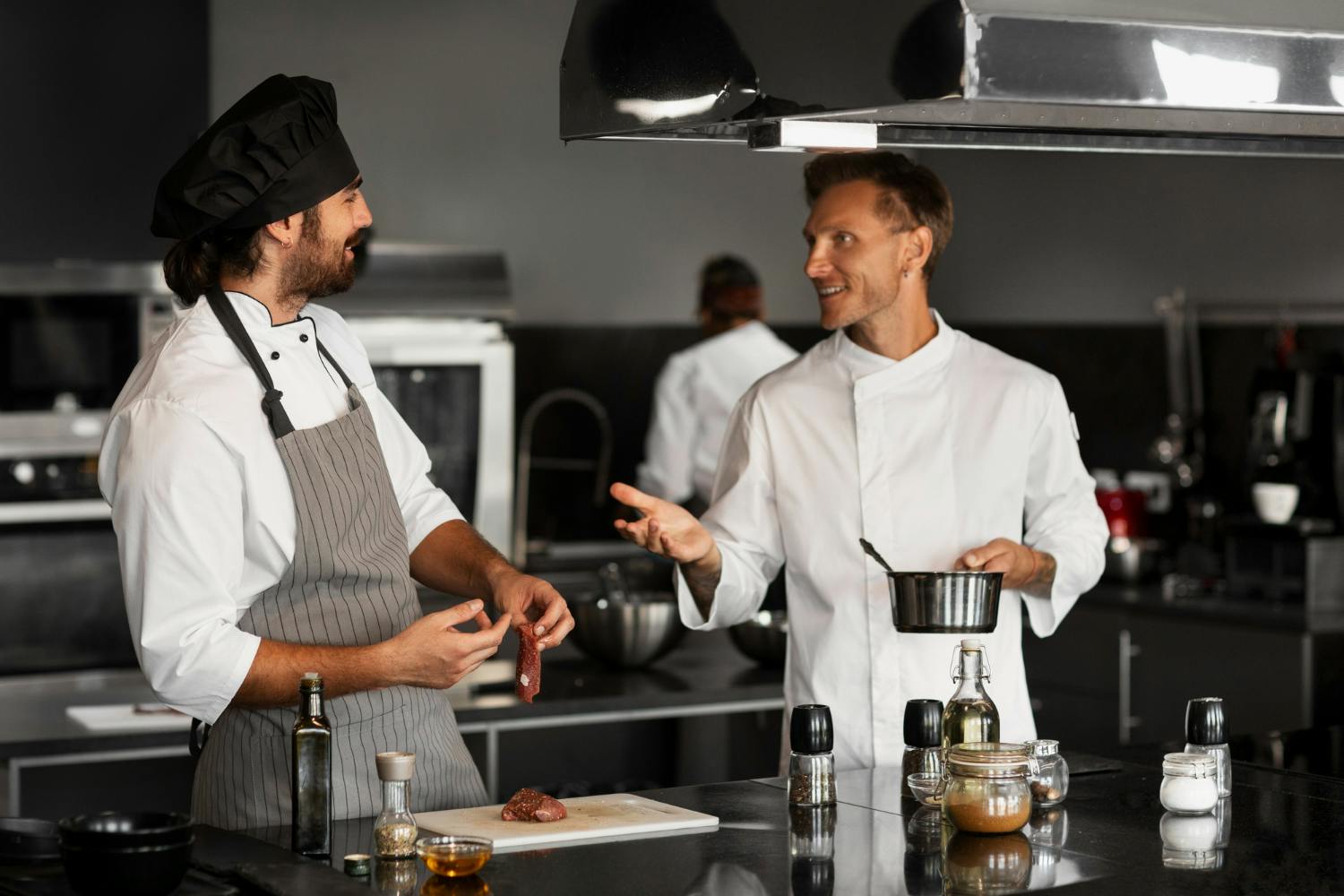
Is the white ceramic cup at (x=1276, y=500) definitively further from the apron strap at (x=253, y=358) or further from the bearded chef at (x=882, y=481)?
the apron strap at (x=253, y=358)

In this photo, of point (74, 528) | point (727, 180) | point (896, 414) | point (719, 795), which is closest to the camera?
point (719, 795)

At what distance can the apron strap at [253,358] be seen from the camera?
245 centimetres

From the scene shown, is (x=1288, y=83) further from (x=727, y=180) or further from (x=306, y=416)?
(x=727, y=180)

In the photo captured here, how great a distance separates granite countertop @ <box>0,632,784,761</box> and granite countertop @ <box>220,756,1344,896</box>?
3.77ft

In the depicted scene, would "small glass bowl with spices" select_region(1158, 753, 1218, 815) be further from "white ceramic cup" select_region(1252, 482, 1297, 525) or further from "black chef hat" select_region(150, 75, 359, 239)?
"white ceramic cup" select_region(1252, 482, 1297, 525)

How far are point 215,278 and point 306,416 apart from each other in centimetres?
24

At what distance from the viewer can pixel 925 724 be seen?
2.50 m

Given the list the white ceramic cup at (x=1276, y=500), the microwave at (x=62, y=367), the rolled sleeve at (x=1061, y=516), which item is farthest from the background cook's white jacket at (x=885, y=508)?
the microwave at (x=62, y=367)

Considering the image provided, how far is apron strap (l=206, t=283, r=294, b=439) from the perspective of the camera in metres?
2.45

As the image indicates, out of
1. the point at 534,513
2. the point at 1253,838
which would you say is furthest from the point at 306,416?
the point at 534,513

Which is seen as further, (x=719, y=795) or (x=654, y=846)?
(x=719, y=795)

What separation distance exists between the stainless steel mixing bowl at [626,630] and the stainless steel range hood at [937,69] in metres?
1.52

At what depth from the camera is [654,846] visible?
7.20 ft

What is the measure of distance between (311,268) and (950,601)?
3.45ft
